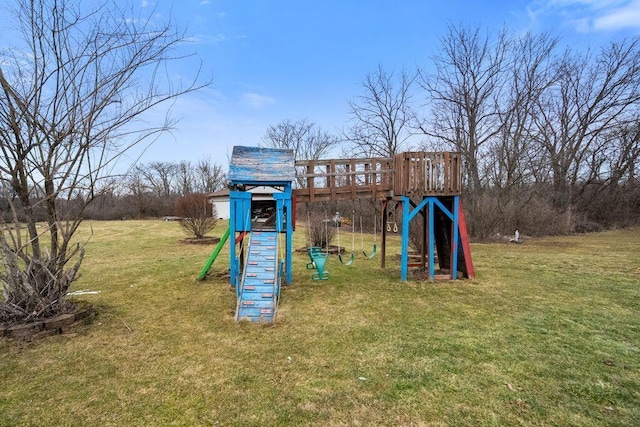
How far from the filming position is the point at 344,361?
139 inches

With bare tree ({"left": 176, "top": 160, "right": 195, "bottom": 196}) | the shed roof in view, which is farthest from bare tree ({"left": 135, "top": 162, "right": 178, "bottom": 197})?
the shed roof

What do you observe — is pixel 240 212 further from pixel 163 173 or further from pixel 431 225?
pixel 163 173

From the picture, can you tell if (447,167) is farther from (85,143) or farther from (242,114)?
(242,114)

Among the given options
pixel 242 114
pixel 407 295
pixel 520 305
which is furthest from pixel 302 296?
pixel 242 114

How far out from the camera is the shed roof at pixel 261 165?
653 cm

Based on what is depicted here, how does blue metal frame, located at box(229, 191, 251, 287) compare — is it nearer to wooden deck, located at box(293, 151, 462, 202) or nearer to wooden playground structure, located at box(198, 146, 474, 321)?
Result: wooden playground structure, located at box(198, 146, 474, 321)

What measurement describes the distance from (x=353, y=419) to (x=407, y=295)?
12.6 feet

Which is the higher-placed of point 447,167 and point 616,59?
point 616,59

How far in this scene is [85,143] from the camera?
14.3 ft

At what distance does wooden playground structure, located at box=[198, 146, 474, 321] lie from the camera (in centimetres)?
656

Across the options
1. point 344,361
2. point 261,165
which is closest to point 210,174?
point 261,165

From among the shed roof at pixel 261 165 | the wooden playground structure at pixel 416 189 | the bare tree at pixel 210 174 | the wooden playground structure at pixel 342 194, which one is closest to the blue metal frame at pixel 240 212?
the wooden playground structure at pixel 342 194

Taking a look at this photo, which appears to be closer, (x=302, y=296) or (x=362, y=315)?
(x=362, y=315)

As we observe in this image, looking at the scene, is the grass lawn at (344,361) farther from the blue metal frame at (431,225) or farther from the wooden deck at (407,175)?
the wooden deck at (407,175)
